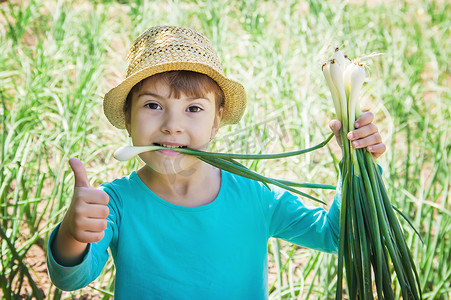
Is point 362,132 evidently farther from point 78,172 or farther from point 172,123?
point 78,172

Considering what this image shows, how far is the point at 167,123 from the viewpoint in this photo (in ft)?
3.81

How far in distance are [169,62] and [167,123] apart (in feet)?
0.45

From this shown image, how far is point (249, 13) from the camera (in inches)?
138

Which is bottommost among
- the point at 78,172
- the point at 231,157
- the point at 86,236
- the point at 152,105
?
the point at 86,236

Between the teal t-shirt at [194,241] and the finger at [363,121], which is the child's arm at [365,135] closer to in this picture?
the finger at [363,121]

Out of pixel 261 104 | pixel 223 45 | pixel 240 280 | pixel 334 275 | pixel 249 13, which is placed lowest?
pixel 240 280

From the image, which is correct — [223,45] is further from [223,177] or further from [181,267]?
[181,267]

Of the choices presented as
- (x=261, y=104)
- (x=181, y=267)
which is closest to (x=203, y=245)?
(x=181, y=267)

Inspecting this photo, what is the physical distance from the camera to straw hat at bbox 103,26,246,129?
120cm

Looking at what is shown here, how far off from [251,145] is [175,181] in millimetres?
893

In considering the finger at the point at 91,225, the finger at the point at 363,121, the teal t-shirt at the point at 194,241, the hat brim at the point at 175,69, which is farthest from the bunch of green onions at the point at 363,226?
the finger at the point at 91,225

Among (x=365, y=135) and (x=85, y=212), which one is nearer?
(x=85, y=212)

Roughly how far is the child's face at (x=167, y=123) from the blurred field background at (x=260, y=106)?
1.21 feet

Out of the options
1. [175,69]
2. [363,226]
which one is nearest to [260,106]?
[175,69]
